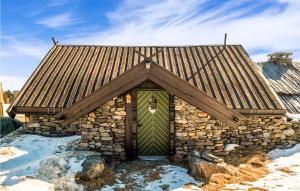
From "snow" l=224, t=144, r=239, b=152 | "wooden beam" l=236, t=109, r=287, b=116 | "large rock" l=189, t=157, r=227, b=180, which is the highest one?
"wooden beam" l=236, t=109, r=287, b=116

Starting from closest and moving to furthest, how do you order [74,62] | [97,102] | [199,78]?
[97,102] < [199,78] < [74,62]

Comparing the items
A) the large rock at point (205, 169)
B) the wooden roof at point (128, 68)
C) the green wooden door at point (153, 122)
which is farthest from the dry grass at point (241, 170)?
the green wooden door at point (153, 122)

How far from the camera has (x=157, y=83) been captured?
11000 mm

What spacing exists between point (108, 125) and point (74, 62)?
5.81 metres

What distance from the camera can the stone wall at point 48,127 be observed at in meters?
13.0

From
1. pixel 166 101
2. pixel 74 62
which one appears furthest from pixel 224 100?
pixel 74 62

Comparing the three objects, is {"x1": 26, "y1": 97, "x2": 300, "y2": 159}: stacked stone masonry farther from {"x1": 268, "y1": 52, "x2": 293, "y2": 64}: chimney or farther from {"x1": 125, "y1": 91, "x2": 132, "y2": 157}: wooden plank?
{"x1": 268, "y1": 52, "x2": 293, "y2": 64}: chimney

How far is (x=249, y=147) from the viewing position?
1231 centimetres

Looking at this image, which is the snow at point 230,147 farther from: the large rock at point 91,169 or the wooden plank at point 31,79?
the wooden plank at point 31,79

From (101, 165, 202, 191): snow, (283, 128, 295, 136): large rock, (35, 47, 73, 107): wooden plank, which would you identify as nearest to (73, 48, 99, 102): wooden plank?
(35, 47, 73, 107): wooden plank

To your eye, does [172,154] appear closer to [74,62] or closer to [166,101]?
[166,101]

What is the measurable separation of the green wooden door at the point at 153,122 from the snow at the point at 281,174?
3.75 m

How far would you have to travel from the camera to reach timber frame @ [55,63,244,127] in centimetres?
1082

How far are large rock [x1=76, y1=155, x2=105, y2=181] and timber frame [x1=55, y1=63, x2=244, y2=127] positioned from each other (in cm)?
188
